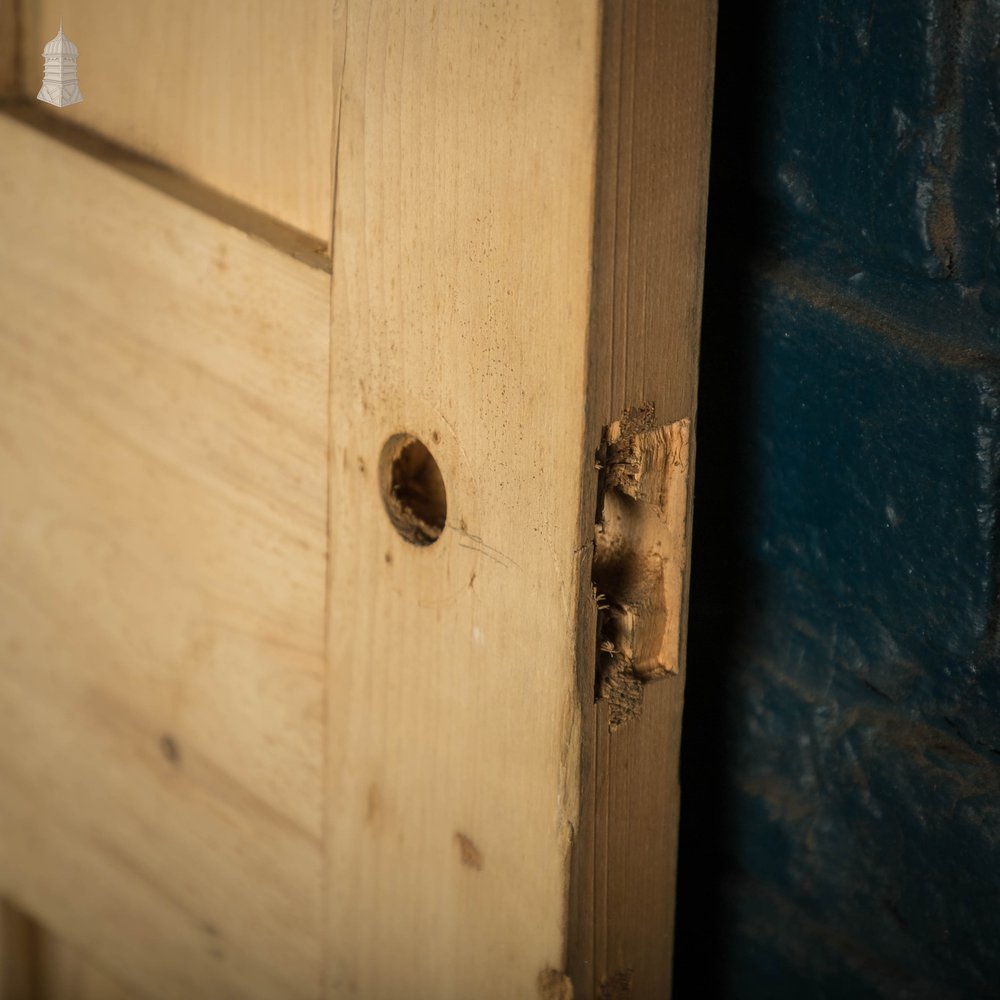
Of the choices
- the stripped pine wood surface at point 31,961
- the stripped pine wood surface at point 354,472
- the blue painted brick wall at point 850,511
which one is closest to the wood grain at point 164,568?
the stripped pine wood surface at point 354,472

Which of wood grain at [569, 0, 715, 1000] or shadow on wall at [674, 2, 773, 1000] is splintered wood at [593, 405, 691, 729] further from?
shadow on wall at [674, 2, 773, 1000]

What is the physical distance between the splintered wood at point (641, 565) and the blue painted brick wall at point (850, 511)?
0.43 feet

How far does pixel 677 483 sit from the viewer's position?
64 centimetres

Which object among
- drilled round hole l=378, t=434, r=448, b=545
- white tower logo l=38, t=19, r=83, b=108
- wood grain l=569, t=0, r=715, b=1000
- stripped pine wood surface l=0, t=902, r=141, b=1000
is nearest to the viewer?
wood grain l=569, t=0, r=715, b=1000

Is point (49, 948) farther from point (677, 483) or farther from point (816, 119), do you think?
point (816, 119)

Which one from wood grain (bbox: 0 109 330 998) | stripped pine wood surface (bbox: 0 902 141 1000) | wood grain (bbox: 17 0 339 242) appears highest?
wood grain (bbox: 17 0 339 242)

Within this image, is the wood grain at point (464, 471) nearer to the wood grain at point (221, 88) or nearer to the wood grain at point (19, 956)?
the wood grain at point (221, 88)

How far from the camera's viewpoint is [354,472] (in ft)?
2.33

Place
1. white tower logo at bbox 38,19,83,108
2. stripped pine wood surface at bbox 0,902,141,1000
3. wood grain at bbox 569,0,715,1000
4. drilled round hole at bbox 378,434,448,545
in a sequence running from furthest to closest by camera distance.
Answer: stripped pine wood surface at bbox 0,902,141,1000 → white tower logo at bbox 38,19,83,108 → drilled round hole at bbox 378,434,448,545 → wood grain at bbox 569,0,715,1000

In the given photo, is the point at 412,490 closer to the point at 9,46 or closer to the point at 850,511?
the point at 850,511

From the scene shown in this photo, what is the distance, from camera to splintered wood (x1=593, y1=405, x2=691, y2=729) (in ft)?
2.06

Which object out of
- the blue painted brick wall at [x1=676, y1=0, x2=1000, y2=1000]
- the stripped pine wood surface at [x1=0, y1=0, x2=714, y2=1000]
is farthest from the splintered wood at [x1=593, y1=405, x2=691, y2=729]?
the blue painted brick wall at [x1=676, y1=0, x2=1000, y2=1000]

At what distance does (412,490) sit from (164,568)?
24cm

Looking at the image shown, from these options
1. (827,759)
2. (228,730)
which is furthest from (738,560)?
(228,730)
